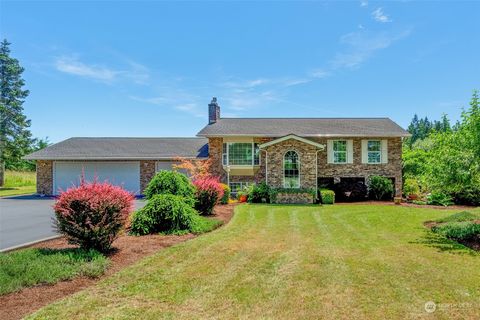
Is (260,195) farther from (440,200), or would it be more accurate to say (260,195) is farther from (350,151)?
(440,200)

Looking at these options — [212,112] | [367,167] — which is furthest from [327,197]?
[212,112]

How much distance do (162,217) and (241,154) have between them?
12.9 m

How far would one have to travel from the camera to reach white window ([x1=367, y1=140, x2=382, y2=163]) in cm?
2253

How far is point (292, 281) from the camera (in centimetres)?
589

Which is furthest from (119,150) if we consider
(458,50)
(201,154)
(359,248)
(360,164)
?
(458,50)

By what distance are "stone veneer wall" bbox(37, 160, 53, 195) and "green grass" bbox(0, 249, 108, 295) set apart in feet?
67.8

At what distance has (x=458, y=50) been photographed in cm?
1473

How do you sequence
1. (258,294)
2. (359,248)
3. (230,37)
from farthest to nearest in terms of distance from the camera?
(230,37) → (359,248) → (258,294)

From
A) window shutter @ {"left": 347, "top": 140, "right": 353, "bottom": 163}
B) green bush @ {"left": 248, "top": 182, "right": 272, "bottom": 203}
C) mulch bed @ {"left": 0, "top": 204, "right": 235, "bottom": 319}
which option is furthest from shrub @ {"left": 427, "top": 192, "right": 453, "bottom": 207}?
mulch bed @ {"left": 0, "top": 204, "right": 235, "bottom": 319}

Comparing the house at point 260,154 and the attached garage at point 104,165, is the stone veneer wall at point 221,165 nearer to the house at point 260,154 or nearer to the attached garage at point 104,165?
the house at point 260,154

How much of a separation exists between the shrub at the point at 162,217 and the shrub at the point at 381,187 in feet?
51.2

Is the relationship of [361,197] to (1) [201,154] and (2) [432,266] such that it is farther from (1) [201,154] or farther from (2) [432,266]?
(2) [432,266]

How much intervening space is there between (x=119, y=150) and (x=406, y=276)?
2413cm

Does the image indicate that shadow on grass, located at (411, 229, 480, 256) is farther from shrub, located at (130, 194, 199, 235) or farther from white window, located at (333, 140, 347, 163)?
white window, located at (333, 140, 347, 163)
